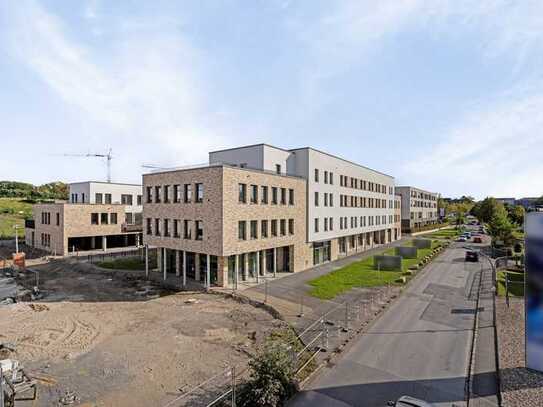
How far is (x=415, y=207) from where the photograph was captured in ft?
320

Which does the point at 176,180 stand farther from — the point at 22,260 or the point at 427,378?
the point at 427,378

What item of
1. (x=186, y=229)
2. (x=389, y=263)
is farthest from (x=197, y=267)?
(x=389, y=263)

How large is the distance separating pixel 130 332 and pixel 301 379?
11660mm

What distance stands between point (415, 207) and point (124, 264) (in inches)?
3291

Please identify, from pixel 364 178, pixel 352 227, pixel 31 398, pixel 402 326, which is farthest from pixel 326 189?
pixel 31 398

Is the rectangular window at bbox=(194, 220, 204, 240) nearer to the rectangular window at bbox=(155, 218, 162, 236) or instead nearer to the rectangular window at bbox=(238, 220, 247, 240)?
the rectangular window at bbox=(238, 220, 247, 240)

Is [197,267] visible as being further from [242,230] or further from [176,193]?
[176,193]

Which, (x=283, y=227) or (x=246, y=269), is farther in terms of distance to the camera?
(x=283, y=227)

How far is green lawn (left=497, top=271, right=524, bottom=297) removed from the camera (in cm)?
2872

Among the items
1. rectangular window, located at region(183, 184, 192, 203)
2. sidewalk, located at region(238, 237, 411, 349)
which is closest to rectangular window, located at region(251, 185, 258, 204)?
rectangular window, located at region(183, 184, 192, 203)

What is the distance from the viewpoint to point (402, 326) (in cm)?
2061

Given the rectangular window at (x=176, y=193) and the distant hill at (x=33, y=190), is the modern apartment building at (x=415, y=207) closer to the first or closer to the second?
the rectangular window at (x=176, y=193)

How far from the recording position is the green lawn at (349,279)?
28234 millimetres

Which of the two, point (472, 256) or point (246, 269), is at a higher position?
point (246, 269)
